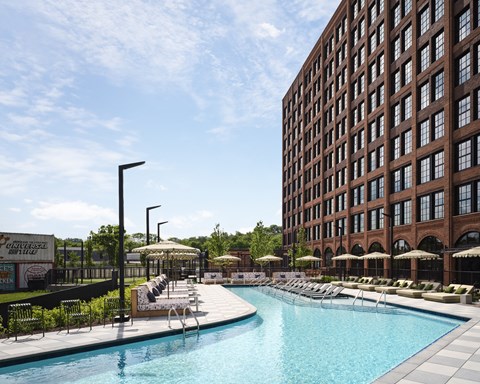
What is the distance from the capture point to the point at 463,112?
98.1 feet

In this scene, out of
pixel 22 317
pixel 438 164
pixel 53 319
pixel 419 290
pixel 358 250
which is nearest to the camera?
pixel 22 317

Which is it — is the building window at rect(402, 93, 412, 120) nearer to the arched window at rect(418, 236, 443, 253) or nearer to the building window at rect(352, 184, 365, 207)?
the building window at rect(352, 184, 365, 207)

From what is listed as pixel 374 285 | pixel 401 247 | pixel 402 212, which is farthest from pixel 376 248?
pixel 374 285

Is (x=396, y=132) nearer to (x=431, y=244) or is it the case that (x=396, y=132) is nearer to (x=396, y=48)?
(x=396, y=48)

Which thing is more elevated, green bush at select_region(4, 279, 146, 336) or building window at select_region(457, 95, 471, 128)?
building window at select_region(457, 95, 471, 128)

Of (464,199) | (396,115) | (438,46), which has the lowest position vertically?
(464,199)

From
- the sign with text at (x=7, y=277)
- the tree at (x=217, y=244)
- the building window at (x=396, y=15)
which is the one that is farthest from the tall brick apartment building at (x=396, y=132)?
the sign with text at (x=7, y=277)

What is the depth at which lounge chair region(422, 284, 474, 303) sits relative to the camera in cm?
2175

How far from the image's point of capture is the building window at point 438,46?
32.5 metres

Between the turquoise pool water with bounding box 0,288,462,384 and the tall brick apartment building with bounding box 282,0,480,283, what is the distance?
14.5 metres

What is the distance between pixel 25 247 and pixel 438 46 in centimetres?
3433

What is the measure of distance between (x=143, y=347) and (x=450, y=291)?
705 inches

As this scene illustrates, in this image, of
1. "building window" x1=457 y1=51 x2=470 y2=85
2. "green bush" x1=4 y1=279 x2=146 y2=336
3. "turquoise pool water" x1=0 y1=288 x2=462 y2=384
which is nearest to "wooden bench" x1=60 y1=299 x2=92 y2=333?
"green bush" x1=4 y1=279 x2=146 y2=336

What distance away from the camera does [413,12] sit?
3619cm
